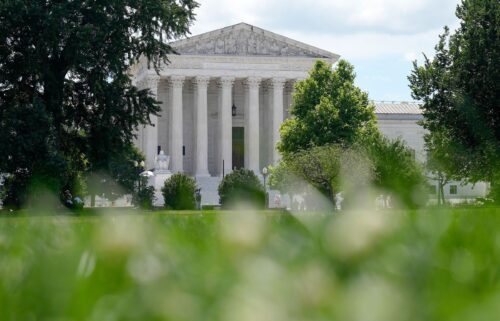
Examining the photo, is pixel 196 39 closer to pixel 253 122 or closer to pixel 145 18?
pixel 253 122

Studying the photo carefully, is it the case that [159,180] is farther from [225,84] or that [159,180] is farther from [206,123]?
[225,84]

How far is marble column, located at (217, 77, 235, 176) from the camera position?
77.6 metres

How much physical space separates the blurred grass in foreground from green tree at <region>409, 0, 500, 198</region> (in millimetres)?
34984

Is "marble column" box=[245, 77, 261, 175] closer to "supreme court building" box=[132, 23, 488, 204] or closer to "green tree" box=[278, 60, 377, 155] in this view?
"supreme court building" box=[132, 23, 488, 204]

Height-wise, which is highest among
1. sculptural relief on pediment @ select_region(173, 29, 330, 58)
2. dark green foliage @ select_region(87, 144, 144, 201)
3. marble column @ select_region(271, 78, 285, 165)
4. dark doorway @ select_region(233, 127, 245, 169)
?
sculptural relief on pediment @ select_region(173, 29, 330, 58)

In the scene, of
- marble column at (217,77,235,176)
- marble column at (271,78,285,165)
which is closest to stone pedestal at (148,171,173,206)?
marble column at (217,77,235,176)

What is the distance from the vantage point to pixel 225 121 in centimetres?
7775

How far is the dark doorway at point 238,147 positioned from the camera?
84.3 metres

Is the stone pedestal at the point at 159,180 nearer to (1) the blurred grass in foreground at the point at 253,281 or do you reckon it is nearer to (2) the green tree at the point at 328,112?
(2) the green tree at the point at 328,112

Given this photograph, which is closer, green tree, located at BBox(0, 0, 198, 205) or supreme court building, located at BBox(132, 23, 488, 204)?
green tree, located at BBox(0, 0, 198, 205)

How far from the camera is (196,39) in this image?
76.4 metres

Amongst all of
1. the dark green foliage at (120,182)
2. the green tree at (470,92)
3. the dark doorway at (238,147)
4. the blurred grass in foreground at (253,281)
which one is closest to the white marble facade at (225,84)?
the dark doorway at (238,147)

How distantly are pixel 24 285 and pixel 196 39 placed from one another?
250 feet

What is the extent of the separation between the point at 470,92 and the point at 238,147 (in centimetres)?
4924
